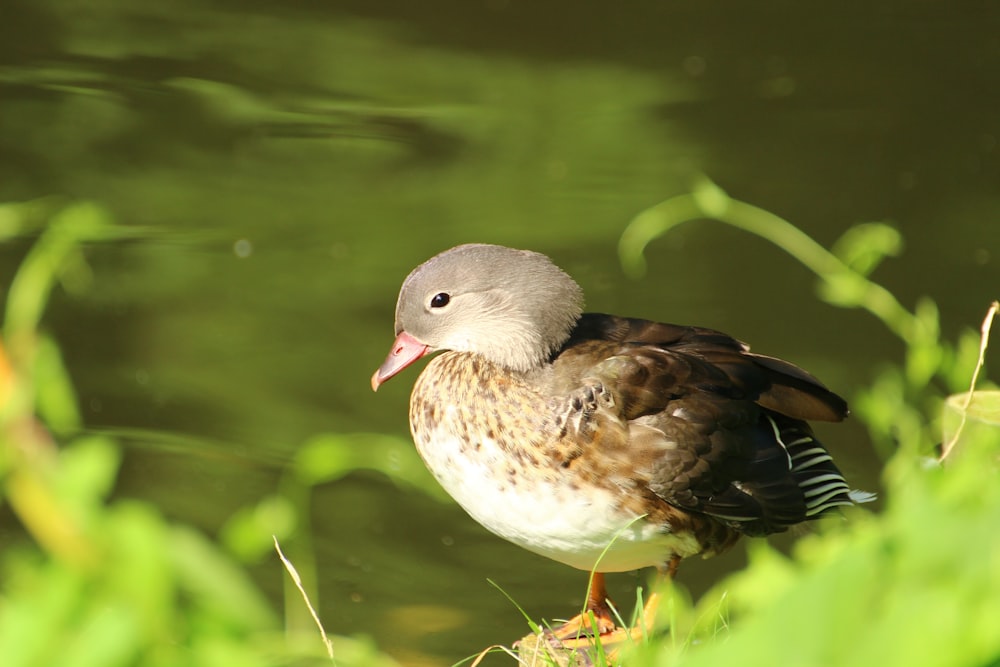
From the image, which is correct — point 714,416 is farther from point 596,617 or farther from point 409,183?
point 409,183

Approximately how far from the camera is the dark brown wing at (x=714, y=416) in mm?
2939

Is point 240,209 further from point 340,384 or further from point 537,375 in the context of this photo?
point 537,375

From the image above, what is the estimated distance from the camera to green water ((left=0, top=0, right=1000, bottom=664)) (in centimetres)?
559

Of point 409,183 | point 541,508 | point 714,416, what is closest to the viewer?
point 541,508

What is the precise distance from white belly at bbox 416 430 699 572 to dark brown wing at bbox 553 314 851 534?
A: 110mm

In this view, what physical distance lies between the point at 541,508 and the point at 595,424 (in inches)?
8.2

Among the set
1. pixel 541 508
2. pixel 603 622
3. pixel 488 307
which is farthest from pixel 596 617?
pixel 488 307

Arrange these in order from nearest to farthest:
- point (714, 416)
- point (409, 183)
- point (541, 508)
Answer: point (541, 508) < point (714, 416) < point (409, 183)

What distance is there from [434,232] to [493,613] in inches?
86.8

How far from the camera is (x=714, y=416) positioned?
304cm

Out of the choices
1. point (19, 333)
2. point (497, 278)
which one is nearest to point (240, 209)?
point (497, 278)

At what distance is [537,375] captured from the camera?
3.01 meters

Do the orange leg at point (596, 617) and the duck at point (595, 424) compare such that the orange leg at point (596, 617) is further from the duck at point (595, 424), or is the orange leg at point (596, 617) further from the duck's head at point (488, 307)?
the duck's head at point (488, 307)

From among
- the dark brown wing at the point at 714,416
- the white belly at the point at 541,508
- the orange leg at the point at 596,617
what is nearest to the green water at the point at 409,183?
the orange leg at the point at 596,617
